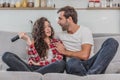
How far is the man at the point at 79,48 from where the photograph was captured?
76.5 inches

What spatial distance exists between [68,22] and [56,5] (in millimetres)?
1086

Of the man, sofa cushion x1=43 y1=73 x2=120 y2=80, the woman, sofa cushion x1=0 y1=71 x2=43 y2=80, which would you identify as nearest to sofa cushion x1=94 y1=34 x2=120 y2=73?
the man

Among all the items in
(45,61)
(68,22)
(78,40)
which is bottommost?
(45,61)

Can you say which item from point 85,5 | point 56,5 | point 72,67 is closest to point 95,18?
point 85,5

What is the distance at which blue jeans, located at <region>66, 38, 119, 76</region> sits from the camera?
1.90 metres

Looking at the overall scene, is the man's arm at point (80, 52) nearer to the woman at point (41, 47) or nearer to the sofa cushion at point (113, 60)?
the woman at point (41, 47)

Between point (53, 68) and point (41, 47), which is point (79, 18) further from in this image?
point (53, 68)

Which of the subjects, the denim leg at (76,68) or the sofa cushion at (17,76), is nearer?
the sofa cushion at (17,76)

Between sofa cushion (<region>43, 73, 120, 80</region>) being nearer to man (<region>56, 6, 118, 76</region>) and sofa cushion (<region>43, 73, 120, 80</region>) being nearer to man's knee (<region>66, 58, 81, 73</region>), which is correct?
man (<region>56, 6, 118, 76</region>)

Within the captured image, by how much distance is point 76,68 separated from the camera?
2014 millimetres

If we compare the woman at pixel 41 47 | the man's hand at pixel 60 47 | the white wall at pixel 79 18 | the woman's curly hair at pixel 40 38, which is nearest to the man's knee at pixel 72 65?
the woman at pixel 41 47

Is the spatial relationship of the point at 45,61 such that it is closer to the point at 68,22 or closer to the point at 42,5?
the point at 68,22

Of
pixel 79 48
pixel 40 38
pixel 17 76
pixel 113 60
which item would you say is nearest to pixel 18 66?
pixel 17 76

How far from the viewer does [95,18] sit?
11.8ft
